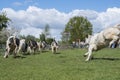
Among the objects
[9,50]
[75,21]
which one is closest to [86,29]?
[75,21]

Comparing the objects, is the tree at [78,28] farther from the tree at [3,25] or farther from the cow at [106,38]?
the cow at [106,38]

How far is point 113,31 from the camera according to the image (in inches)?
904

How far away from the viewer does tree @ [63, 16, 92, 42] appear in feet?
394

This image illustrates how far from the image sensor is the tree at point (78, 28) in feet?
394

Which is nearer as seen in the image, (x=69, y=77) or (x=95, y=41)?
(x=69, y=77)

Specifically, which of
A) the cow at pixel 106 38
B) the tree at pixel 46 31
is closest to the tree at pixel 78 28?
the tree at pixel 46 31

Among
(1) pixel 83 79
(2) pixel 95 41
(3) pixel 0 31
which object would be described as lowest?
(1) pixel 83 79

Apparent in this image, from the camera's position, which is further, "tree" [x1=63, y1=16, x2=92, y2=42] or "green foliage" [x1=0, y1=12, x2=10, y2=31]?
"tree" [x1=63, y1=16, x2=92, y2=42]

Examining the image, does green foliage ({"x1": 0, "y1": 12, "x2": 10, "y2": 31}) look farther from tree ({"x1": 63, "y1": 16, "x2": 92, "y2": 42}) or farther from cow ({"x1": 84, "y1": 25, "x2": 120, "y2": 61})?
cow ({"x1": 84, "y1": 25, "x2": 120, "y2": 61})

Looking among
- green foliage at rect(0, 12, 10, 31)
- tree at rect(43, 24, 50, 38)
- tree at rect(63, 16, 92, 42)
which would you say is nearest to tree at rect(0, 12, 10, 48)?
green foliage at rect(0, 12, 10, 31)

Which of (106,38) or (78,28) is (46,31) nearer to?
(78,28)

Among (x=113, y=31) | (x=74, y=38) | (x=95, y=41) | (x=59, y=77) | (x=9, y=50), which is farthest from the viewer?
(x=74, y=38)

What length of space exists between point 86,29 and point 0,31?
134ft

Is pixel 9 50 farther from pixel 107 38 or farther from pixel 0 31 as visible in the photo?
pixel 0 31
